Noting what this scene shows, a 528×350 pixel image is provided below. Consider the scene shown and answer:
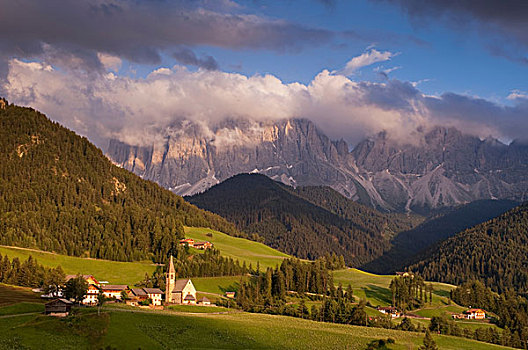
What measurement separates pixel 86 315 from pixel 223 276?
9957 centimetres

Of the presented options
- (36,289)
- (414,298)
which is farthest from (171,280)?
(414,298)

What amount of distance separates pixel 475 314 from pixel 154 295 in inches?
3964

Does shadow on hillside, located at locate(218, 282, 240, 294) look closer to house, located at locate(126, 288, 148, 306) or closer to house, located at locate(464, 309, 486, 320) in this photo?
house, located at locate(126, 288, 148, 306)

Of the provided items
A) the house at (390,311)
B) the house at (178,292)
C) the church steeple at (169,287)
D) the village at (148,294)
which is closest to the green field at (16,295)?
the village at (148,294)

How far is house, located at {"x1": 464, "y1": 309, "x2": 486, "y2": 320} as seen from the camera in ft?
602

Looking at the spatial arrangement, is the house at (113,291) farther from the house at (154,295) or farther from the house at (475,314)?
the house at (475,314)

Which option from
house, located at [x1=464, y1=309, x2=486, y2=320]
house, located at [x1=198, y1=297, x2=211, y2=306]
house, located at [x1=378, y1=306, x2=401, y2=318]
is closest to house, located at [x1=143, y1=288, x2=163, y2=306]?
house, located at [x1=198, y1=297, x2=211, y2=306]

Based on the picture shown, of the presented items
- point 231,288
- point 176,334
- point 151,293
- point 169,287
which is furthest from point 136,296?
point 176,334

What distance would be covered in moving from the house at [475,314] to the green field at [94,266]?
100 meters

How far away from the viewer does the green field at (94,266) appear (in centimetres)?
17088

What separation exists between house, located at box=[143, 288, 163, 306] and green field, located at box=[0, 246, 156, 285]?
62.5ft

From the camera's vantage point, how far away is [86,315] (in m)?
99.1

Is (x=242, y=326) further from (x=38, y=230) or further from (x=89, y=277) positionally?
(x=38, y=230)

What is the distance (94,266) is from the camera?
182625 mm
